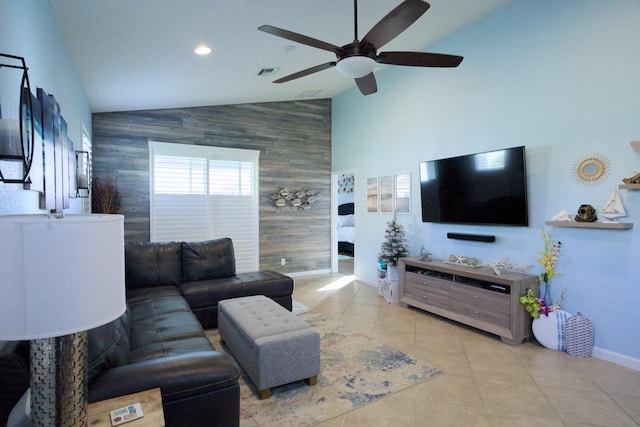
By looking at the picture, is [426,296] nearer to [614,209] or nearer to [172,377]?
[614,209]

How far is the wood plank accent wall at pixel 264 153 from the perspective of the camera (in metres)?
5.25

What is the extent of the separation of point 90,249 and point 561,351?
394cm

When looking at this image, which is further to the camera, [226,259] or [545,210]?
[226,259]

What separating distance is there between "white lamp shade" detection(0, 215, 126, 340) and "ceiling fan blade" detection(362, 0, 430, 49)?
1.96 meters

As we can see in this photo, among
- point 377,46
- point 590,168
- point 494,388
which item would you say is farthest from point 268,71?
point 494,388

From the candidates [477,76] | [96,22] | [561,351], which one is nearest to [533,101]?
[477,76]

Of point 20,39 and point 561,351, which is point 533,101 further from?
point 20,39

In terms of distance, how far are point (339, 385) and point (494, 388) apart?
118 cm

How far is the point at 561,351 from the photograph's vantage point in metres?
3.29

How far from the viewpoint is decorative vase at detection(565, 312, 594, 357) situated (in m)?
3.18

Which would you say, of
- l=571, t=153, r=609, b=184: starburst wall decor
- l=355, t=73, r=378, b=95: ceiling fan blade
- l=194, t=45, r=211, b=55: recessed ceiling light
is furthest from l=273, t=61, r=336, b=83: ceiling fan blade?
l=571, t=153, r=609, b=184: starburst wall decor

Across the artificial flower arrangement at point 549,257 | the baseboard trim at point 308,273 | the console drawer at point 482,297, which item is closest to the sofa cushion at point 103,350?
the console drawer at point 482,297

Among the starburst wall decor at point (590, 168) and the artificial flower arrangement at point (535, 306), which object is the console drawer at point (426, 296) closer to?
the artificial flower arrangement at point (535, 306)

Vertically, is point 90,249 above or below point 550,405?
above
